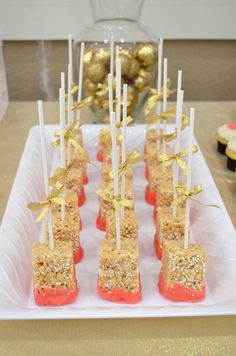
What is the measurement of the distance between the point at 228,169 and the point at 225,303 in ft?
1.93

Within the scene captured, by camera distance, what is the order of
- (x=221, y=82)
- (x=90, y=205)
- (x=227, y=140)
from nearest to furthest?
(x=90, y=205), (x=227, y=140), (x=221, y=82)

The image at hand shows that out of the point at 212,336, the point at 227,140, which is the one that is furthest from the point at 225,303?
the point at 227,140

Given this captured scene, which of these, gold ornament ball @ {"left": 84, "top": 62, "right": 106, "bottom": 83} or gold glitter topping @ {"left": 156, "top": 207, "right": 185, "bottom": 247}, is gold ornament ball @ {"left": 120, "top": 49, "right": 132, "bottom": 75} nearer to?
gold ornament ball @ {"left": 84, "top": 62, "right": 106, "bottom": 83}

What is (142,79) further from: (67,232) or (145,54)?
(67,232)

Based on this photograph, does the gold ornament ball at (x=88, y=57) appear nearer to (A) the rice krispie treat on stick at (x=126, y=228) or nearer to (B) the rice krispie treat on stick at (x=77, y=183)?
(B) the rice krispie treat on stick at (x=77, y=183)

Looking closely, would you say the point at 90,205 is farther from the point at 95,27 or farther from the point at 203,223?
the point at 95,27

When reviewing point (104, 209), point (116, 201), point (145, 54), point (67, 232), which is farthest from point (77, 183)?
point (145, 54)

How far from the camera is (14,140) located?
1.55m

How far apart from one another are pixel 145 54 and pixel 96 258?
674mm

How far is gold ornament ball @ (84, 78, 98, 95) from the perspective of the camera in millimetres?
1490

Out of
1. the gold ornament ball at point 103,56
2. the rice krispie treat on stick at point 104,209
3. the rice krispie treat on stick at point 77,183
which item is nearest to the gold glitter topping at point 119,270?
the rice krispie treat on stick at point 104,209

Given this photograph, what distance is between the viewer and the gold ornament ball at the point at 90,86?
1490mm

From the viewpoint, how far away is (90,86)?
1497 mm

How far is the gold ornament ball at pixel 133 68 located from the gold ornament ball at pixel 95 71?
8 centimetres
